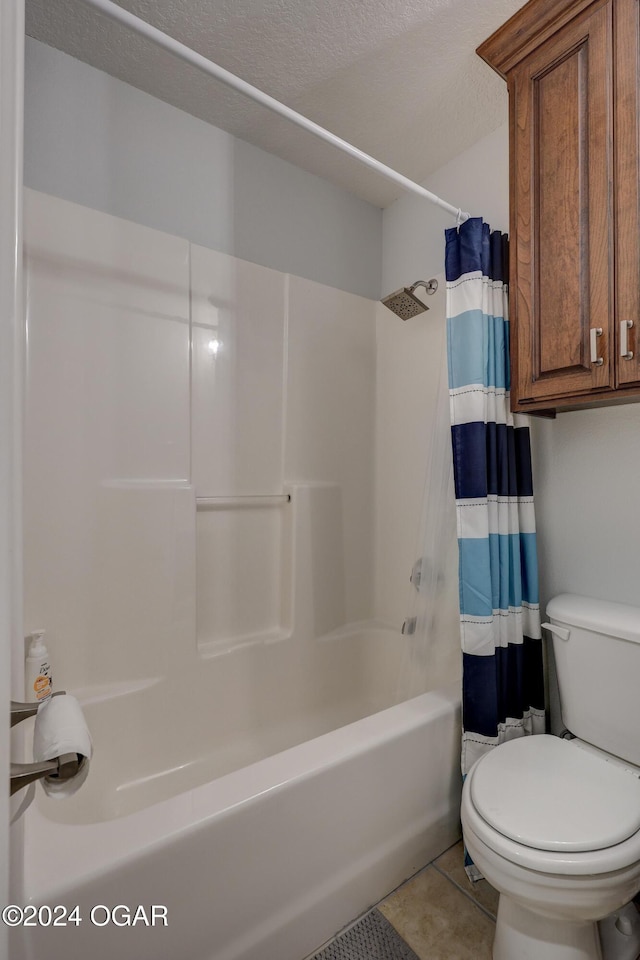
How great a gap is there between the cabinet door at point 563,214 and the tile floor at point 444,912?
1.41 metres

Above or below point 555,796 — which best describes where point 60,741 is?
above

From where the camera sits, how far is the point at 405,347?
7.32ft

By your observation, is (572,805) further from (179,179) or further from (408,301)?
(179,179)

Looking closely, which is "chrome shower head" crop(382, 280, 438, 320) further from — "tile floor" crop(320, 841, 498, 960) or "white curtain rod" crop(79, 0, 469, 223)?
"tile floor" crop(320, 841, 498, 960)

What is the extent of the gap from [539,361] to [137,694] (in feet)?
5.48

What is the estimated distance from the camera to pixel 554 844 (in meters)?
0.99

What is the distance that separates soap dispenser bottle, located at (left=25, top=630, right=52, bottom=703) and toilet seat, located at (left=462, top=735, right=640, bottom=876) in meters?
1.17

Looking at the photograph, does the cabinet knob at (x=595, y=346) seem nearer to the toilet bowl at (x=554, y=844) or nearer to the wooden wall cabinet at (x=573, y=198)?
the wooden wall cabinet at (x=573, y=198)

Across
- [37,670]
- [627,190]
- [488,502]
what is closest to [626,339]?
[627,190]

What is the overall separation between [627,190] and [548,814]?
57.5 inches

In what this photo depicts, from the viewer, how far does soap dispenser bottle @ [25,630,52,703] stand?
53.4 inches

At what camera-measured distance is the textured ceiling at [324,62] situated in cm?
140

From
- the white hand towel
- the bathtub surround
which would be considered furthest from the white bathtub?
the white hand towel

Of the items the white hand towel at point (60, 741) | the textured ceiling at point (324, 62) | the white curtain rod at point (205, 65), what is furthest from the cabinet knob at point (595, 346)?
the white hand towel at point (60, 741)
